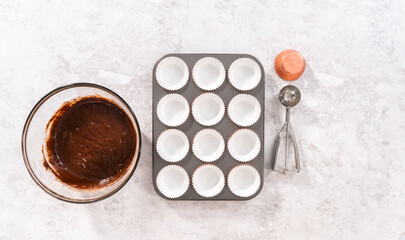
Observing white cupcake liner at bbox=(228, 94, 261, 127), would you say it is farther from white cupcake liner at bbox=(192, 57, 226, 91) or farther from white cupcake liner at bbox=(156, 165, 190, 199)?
white cupcake liner at bbox=(156, 165, 190, 199)

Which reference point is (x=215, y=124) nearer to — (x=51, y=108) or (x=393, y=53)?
(x=51, y=108)

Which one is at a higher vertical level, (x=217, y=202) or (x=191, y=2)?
(x=191, y=2)

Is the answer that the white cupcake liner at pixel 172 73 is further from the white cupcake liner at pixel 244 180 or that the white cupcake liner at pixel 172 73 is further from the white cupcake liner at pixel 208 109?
the white cupcake liner at pixel 244 180

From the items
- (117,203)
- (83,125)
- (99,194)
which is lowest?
(117,203)

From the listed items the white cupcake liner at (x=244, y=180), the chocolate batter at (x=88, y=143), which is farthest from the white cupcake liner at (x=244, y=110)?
the chocolate batter at (x=88, y=143)

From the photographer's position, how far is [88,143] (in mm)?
710

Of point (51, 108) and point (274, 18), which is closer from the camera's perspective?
point (51, 108)

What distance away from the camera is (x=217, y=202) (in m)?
0.87

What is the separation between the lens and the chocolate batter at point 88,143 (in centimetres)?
69

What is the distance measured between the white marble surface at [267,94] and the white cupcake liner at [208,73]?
0.17 ft

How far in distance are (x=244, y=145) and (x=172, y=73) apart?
272 millimetres

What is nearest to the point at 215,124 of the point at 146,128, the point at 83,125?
the point at 146,128

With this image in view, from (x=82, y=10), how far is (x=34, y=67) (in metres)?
0.21

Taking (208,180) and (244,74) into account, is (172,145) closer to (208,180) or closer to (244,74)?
(208,180)
